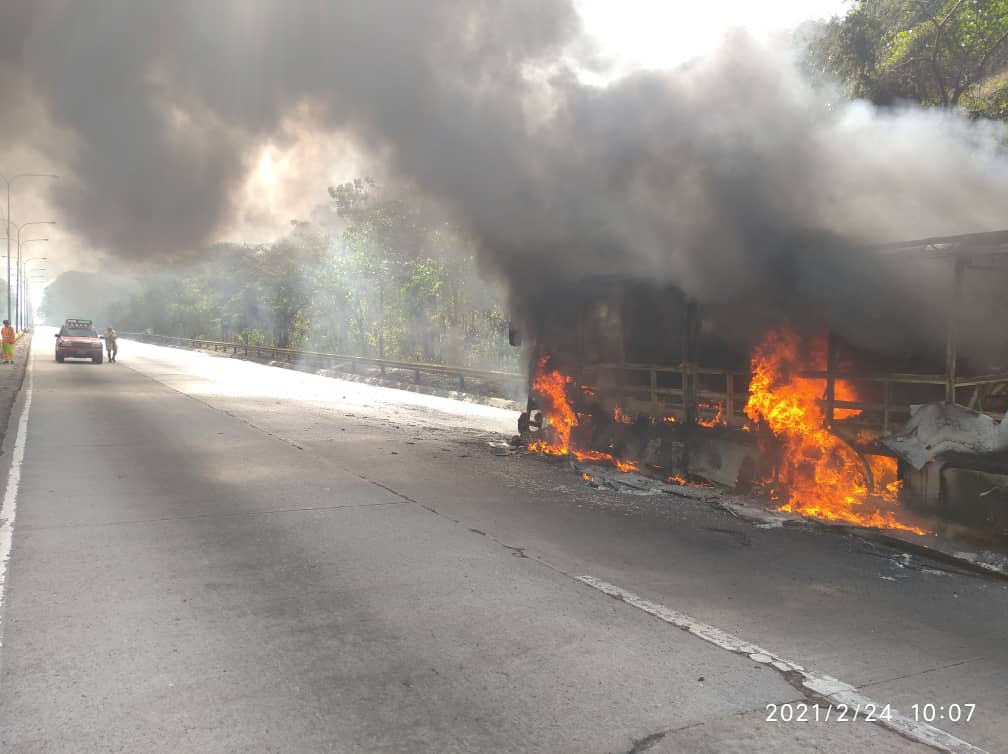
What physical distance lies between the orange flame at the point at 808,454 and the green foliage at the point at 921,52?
9.04 metres

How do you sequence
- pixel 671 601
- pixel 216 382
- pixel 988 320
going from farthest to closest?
pixel 216 382, pixel 988 320, pixel 671 601

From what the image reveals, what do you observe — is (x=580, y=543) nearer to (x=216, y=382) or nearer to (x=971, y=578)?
(x=971, y=578)

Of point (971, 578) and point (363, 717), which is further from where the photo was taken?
point (971, 578)

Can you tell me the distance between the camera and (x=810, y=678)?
10.6ft

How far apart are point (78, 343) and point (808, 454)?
91.3 ft

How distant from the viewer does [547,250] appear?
942 cm

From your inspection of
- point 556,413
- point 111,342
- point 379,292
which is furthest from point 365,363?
point 556,413

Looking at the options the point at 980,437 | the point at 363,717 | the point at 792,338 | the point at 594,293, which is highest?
the point at 594,293

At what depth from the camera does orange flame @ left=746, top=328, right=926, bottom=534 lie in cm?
613

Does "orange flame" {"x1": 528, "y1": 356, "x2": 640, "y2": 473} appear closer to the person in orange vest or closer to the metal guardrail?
the metal guardrail

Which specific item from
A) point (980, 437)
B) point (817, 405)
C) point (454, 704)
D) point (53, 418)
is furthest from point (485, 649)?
point (53, 418)

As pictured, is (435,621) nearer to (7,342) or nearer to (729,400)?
(729,400)

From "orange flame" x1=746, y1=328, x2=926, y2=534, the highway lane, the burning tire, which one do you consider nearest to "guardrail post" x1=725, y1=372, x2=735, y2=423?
"orange flame" x1=746, y1=328, x2=926, y2=534

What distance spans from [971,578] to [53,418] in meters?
12.7
